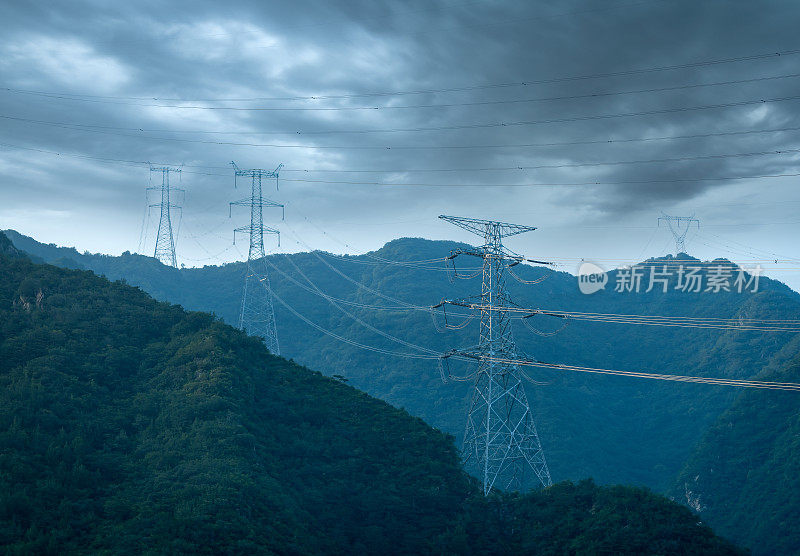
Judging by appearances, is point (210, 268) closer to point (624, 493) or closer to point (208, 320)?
point (208, 320)

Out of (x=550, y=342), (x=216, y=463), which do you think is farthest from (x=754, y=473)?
(x=216, y=463)

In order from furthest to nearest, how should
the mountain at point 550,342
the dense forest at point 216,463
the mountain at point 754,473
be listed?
the mountain at point 550,342
the mountain at point 754,473
the dense forest at point 216,463

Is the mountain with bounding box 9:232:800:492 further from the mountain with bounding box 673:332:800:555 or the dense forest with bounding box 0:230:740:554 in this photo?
the dense forest with bounding box 0:230:740:554

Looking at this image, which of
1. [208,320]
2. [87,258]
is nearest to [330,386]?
[208,320]
